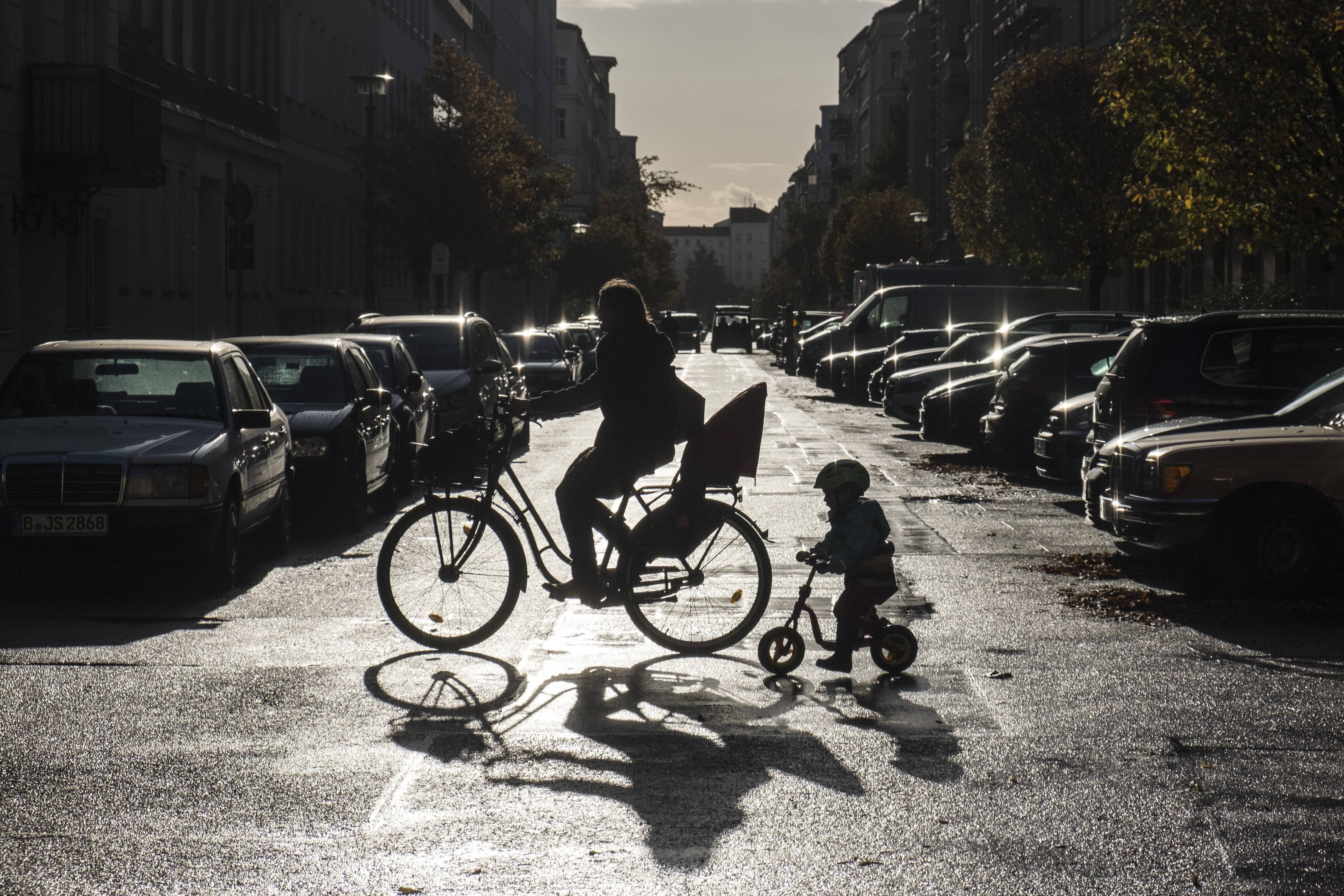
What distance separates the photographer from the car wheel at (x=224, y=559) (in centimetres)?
1134

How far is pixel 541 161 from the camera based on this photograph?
6000 cm

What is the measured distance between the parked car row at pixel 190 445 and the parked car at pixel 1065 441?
6.03 meters

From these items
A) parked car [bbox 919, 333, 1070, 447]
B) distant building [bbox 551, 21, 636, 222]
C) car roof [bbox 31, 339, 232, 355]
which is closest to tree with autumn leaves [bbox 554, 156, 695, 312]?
distant building [bbox 551, 21, 636, 222]

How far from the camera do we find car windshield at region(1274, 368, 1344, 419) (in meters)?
11.9

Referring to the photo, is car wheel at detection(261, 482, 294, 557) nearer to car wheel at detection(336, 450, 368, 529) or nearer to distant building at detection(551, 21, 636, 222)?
car wheel at detection(336, 450, 368, 529)

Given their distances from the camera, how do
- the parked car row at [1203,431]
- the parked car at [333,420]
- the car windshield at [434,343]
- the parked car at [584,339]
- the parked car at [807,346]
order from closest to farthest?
the parked car row at [1203,431] < the parked car at [333,420] < the car windshield at [434,343] < the parked car at [584,339] < the parked car at [807,346]

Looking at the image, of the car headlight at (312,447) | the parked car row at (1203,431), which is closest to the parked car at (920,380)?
the parked car row at (1203,431)

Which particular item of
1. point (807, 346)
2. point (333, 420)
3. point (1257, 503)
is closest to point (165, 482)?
point (333, 420)

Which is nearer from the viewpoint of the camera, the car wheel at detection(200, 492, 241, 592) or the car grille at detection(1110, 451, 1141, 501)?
the car wheel at detection(200, 492, 241, 592)

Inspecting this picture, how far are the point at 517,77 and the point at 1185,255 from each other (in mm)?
63091

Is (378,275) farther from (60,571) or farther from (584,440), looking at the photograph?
(60,571)

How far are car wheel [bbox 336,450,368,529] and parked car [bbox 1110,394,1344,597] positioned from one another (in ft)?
20.4

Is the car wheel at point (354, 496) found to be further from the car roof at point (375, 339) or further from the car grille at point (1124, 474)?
the car grille at point (1124, 474)

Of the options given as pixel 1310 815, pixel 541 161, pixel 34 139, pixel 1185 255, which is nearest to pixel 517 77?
pixel 541 161
